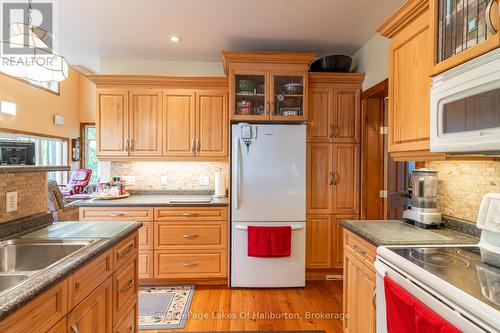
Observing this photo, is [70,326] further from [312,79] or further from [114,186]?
[312,79]

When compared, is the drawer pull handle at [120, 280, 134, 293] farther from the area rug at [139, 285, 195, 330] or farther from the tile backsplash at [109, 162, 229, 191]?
the tile backsplash at [109, 162, 229, 191]

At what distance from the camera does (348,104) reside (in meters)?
3.17

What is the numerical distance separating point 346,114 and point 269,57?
109 centimetres

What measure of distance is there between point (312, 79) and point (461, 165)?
179cm

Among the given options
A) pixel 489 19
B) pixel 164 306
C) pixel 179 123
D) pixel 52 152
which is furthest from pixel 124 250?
pixel 52 152

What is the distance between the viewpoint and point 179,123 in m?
3.20

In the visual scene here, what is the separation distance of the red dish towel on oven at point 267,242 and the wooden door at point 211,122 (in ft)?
3.25

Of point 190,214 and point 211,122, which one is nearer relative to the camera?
point 190,214

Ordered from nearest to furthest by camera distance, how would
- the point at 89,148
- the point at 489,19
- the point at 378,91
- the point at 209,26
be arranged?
the point at 489,19 → the point at 209,26 → the point at 378,91 → the point at 89,148

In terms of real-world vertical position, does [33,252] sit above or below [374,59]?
below

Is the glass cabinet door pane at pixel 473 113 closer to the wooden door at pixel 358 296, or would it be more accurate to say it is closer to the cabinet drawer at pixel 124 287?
the wooden door at pixel 358 296

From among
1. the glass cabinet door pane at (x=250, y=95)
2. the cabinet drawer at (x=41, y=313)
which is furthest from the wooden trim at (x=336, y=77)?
the cabinet drawer at (x=41, y=313)

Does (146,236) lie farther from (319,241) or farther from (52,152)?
(52,152)

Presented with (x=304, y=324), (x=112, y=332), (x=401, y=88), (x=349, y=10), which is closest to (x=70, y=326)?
(x=112, y=332)
